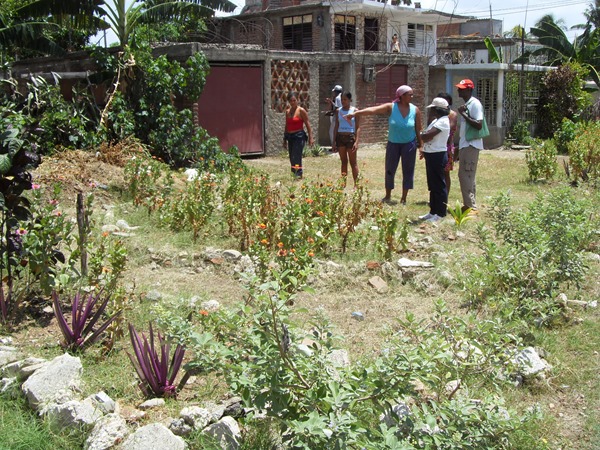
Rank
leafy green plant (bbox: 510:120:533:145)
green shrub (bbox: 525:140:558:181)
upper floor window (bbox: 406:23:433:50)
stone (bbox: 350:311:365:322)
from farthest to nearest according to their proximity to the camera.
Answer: upper floor window (bbox: 406:23:433:50) → leafy green plant (bbox: 510:120:533:145) → green shrub (bbox: 525:140:558:181) → stone (bbox: 350:311:365:322)

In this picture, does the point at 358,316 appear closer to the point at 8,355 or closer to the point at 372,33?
the point at 8,355

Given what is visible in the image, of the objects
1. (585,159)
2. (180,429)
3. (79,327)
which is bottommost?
(180,429)

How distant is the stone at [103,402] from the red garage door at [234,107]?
12594 mm

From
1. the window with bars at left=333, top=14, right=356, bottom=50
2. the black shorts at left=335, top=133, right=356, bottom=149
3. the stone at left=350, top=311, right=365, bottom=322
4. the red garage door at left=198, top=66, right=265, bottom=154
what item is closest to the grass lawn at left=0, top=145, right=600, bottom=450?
the stone at left=350, top=311, right=365, bottom=322

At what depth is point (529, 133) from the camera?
23.6 m

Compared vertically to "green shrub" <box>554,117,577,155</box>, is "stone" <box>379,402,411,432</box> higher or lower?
lower

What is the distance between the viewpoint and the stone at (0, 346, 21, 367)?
4.33 m

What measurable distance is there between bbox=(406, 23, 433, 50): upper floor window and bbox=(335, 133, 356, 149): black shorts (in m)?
21.8

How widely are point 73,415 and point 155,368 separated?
0.55 m

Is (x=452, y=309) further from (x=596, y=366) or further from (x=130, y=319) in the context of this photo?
(x=130, y=319)

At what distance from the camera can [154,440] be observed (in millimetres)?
3393

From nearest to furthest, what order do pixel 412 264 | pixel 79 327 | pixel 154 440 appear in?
pixel 154 440 → pixel 79 327 → pixel 412 264

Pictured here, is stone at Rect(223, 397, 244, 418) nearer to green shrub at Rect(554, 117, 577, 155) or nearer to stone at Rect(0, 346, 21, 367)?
stone at Rect(0, 346, 21, 367)

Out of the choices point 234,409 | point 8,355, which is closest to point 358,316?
point 234,409
